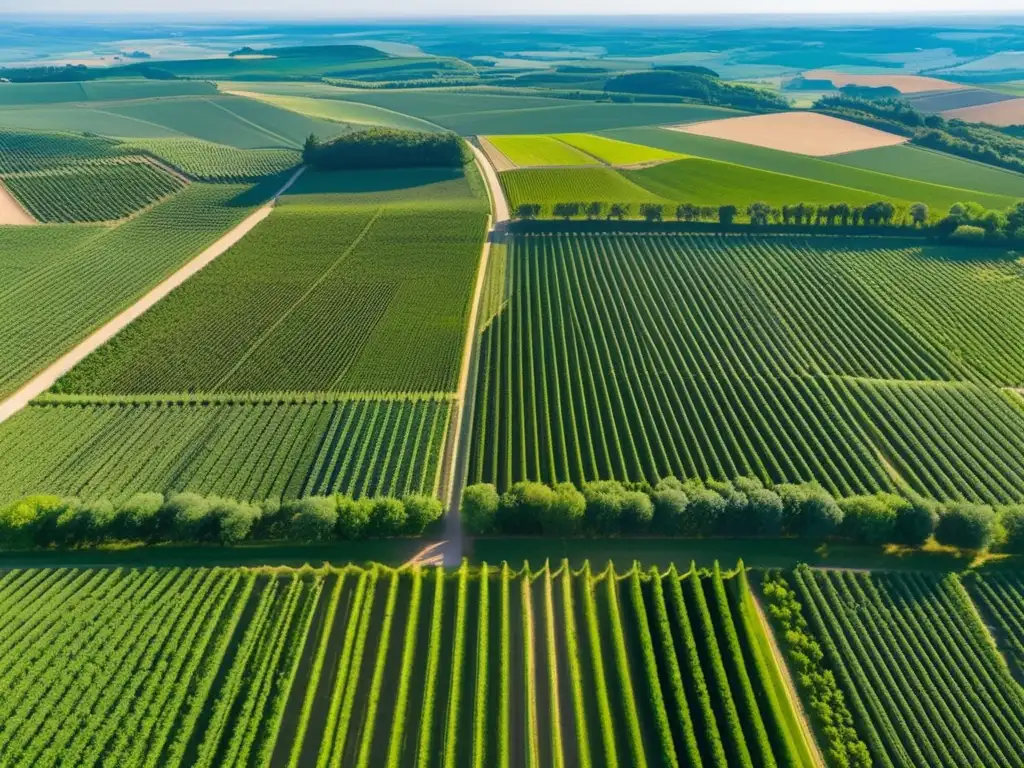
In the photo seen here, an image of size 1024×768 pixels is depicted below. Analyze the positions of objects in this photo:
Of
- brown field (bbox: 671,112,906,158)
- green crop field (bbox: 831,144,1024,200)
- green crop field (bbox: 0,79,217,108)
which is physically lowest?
green crop field (bbox: 831,144,1024,200)

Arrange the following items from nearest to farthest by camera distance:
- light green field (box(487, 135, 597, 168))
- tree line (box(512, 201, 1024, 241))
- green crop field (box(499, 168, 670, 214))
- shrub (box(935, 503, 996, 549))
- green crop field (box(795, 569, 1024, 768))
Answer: green crop field (box(795, 569, 1024, 768)) < shrub (box(935, 503, 996, 549)) < tree line (box(512, 201, 1024, 241)) < green crop field (box(499, 168, 670, 214)) < light green field (box(487, 135, 597, 168))

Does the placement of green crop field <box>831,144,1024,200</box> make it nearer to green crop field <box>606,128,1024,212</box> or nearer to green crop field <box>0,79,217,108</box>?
green crop field <box>606,128,1024,212</box>

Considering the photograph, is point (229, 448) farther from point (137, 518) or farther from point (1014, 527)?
point (1014, 527)

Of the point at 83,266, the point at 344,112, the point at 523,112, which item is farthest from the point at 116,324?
the point at 523,112

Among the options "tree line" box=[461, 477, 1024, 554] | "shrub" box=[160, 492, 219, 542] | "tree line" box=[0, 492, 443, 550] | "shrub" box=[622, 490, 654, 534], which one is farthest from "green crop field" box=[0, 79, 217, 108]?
"shrub" box=[622, 490, 654, 534]

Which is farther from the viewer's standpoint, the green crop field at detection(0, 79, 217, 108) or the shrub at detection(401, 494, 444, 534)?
the green crop field at detection(0, 79, 217, 108)

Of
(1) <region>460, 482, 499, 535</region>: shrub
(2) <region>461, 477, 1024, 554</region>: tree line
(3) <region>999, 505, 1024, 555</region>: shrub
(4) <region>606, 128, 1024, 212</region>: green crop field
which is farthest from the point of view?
(4) <region>606, 128, 1024, 212</region>: green crop field

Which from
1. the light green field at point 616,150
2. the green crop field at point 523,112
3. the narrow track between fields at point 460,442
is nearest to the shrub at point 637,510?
the narrow track between fields at point 460,442
